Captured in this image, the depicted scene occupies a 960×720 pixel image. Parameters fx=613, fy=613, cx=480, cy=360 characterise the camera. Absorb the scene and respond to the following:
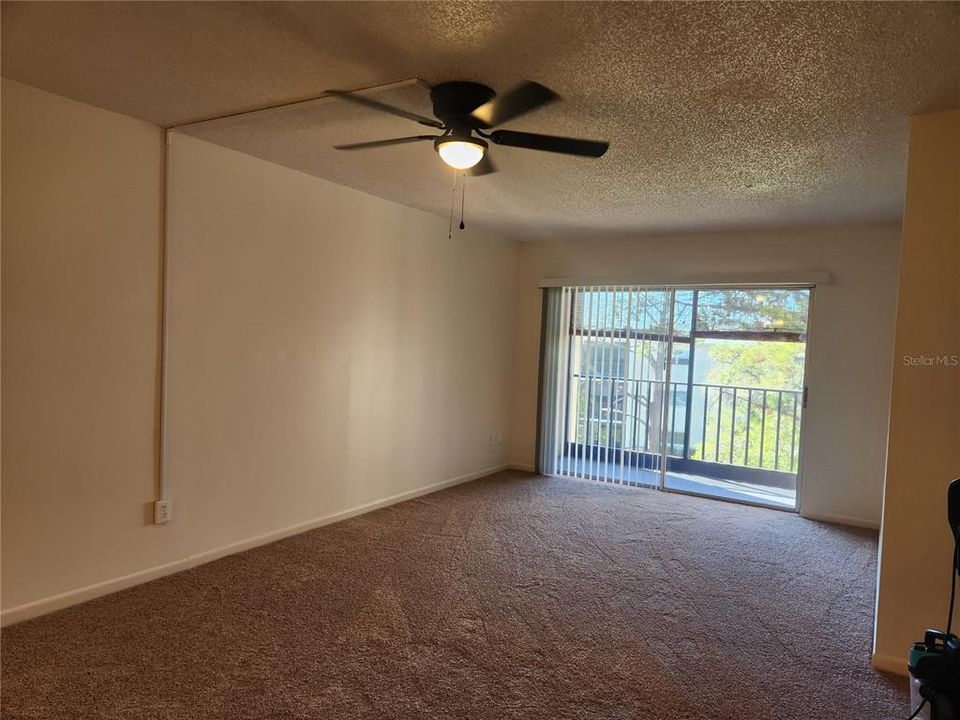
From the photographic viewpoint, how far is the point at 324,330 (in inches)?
151

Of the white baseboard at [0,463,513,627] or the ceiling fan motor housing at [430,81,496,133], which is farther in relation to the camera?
the white baseboard at [0,463,513,627]

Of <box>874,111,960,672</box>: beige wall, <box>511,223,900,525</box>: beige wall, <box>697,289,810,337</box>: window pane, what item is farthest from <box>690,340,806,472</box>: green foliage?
<box>874,111,960,672</box>: beige wall

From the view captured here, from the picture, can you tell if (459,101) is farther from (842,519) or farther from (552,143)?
(842,519)

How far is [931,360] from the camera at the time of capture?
230cm

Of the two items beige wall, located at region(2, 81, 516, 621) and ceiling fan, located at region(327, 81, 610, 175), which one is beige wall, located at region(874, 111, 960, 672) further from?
beige wall, located at region(2, 81, 516, 621)

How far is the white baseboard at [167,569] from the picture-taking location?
255 centimetres

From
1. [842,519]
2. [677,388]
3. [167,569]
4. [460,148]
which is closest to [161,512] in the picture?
[167,569]

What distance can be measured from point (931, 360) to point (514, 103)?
182cm

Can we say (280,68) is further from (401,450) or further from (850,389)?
(850,389)

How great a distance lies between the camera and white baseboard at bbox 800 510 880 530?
171 inches

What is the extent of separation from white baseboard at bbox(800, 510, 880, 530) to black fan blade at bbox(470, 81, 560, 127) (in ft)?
12.7

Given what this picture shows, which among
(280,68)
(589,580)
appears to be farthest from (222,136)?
(589,580)

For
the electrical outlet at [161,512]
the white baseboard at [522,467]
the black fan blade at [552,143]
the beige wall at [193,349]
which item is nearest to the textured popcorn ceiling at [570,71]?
the black fan blade at [552,143]

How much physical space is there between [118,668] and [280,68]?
225 cm
